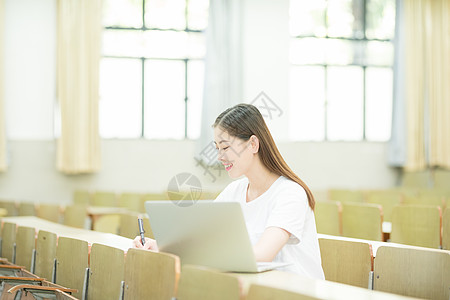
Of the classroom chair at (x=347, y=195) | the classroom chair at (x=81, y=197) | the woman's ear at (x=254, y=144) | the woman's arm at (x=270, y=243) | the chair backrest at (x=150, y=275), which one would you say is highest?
the woman's ear at (x=254, y=144)

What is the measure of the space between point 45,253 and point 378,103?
289 inches

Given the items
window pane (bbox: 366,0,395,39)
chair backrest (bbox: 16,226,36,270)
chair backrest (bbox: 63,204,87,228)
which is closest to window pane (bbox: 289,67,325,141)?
window pane (bbox: 366,0,395,39)

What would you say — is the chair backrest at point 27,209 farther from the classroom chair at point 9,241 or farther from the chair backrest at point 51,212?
the classroom chair at point 9,241

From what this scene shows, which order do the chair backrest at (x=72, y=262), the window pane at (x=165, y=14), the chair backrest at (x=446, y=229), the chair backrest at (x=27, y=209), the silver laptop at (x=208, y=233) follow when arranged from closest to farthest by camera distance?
the silver laptop at (x=208, y=233) < the chair backrest at (x=72, y=262) < the chair backrest at (x=446, y=229) < the chair backrest at (x=27, y=209) < the window pane at (x=165, y=14)

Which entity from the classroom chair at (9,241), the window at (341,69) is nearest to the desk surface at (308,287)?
the classroom chair at (9,241)

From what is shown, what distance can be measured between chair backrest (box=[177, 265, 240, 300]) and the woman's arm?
253 mm

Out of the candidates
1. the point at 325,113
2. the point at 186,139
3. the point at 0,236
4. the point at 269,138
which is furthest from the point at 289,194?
the point at 325,113

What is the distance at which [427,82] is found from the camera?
9.69 metres

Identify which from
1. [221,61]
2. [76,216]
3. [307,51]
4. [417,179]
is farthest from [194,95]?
[76,216]

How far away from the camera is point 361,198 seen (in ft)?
24.5

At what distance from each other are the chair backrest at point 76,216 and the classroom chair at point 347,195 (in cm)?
334

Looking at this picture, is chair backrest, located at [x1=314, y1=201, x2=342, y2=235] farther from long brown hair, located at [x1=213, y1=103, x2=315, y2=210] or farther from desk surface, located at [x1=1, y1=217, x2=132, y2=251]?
long brown hair, located at [x1=213, y1=103, x2=315, y2=210]

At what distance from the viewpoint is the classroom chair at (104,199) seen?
812 centimetres

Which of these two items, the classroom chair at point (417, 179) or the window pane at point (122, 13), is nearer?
the window pane at point (122, 13)
